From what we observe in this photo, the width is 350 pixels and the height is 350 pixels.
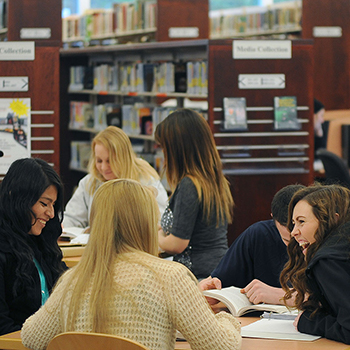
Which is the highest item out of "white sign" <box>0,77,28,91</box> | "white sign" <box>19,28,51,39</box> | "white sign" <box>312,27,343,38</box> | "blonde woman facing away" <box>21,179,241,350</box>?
"white sign" <box>312,27,343,38</box>

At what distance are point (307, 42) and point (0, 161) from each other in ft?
8.22

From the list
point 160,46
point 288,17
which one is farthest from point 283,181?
point 288,17

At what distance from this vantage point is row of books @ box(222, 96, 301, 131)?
495 cm

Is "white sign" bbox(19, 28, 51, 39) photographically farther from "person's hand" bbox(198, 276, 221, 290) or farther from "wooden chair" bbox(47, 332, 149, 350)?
"wooden chair" bbox(47, 332, 149, 350)

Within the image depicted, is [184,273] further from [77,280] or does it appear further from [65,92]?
[65,92]

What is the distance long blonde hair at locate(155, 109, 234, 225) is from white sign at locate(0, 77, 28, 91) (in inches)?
81.2

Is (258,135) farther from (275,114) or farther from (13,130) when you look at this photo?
(13,130)

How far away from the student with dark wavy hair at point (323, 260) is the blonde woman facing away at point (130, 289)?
32 cm

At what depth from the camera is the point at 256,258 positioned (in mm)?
2682

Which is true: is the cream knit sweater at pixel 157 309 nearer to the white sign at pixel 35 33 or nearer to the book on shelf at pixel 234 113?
the book on shelf at pixel 234 113

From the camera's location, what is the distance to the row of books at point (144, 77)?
5.62 meters

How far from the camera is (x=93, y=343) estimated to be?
1.63 m

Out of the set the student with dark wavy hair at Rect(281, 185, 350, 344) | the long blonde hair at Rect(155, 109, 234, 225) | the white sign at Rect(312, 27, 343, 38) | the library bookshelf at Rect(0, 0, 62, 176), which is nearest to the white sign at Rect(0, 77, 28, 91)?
the library bookshelf at Rect(0, 0, 62, 176)

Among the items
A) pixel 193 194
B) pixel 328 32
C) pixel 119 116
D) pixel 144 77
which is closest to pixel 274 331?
pixel 193 194
